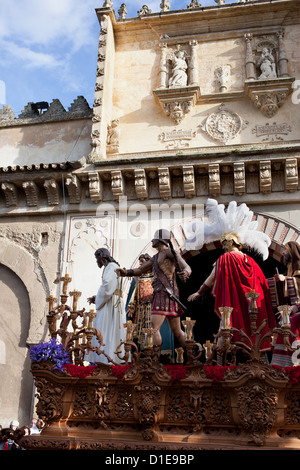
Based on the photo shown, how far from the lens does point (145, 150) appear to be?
10898 mm

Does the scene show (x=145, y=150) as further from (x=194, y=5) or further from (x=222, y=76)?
(x=194, y=5)

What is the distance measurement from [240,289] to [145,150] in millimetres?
5149

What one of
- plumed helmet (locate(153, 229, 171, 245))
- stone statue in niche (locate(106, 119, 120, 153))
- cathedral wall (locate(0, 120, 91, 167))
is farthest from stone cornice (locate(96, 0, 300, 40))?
plumed helmet (locate(153, 229, 171, 245))

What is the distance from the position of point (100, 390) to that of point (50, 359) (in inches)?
24.0

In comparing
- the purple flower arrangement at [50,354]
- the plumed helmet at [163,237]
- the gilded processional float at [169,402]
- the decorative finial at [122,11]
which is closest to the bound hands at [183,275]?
the plumed helmet at [163,237]

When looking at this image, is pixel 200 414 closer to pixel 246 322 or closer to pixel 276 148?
pixel 246 322

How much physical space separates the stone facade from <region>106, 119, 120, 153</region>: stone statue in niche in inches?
1.1

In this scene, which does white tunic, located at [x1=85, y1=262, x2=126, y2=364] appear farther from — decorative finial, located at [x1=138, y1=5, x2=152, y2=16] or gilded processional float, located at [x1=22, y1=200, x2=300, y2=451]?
decorative finial, located at [x1=138, y1=5, x2=152, y2=16]

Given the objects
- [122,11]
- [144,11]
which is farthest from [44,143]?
[144,11]

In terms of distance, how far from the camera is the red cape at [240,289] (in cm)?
635

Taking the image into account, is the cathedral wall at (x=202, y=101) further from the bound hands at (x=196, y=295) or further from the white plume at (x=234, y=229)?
the bound hands at (x=196, y=295)

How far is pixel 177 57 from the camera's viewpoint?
11.7m

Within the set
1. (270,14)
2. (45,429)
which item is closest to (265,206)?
(270,14)

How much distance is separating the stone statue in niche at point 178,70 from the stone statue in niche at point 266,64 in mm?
1569
